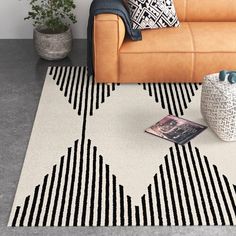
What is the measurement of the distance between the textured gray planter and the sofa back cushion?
1.00 metres

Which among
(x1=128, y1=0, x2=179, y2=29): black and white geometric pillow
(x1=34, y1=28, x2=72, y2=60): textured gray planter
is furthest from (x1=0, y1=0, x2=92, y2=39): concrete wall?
(x1=128, y1=0, x2=179, y2=29): black and white geometric pillow

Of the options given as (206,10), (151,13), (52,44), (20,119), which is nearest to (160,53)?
(151,13)

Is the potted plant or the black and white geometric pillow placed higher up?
the black and white geometric pillow

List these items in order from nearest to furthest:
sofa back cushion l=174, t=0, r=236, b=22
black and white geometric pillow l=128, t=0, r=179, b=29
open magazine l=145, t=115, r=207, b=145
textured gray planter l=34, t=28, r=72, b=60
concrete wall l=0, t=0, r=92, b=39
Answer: open magazine l=145, t=115, r=207, b=145 < black and white geometric pillow l=128, t=0, r=179, b=29 < sofa back cushion l=174, t=0, r=236, b=22 < textured gray planter l=34, t=28, r=72, b=60 < concrete wall l=0, t=0, r=92, b=39

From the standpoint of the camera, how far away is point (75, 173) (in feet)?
9.60

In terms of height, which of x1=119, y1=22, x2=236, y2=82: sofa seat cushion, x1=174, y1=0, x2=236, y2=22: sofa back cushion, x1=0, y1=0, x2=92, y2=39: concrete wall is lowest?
x1=0, y1=0, x2=92, y2=39: concrete wall

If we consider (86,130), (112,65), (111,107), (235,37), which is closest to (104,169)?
(86,130)

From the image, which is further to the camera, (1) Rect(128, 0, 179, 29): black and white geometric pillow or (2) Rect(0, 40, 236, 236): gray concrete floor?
(1) Rect(128, 0, 179, 29): black and white geometric pillow

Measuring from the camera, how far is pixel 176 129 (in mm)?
3352

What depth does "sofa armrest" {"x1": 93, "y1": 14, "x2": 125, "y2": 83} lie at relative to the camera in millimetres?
3750

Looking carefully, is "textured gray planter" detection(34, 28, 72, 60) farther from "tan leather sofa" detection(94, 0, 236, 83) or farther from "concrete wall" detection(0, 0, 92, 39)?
"tan leather sofa" detection(94, 0, 236, 83)

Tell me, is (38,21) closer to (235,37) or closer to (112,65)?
(112,65)

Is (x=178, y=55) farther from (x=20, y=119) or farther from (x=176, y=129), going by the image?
(x=20, y=119)

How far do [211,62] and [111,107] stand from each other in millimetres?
860
